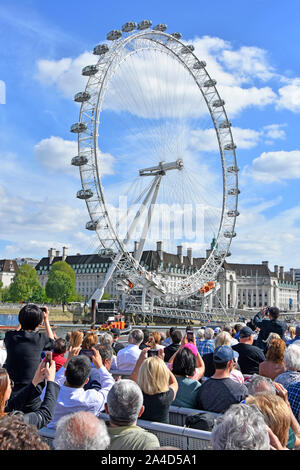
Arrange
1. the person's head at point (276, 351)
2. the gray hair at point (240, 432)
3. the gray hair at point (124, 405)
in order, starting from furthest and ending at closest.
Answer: the person's head at point (276, 351)
the gray hair at point (124, 405)
the gray hair at point (240, 432)

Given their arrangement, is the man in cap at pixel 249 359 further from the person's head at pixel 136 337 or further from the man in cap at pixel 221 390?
the man in cap at pixel 221 390

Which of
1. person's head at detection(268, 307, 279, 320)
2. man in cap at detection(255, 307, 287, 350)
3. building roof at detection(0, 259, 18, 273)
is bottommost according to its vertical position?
man in cap at detection(255, 307, 287, 350)

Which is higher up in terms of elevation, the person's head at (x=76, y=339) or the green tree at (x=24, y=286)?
the green tree at (x=24, y=286)

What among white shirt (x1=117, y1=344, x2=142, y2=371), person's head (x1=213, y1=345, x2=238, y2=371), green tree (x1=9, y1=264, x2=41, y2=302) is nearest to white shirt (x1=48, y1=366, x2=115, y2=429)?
person's head (x1=213, y1=345, x2=238, y2=371)

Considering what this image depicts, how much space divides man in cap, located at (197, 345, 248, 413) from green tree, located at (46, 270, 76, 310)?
305 feet

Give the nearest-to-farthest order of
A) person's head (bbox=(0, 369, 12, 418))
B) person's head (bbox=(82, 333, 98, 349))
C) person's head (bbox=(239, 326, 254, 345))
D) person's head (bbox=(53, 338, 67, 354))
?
person's head (bbox=(0, 369, 12, 418)) → person's head (bbox=(53, 338, 67, 354)) → person's head (bbox=(82, 333, 98, 349)) → person's head (bbox=(239, 326, 254, 345))

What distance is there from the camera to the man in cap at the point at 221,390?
16.8 feet

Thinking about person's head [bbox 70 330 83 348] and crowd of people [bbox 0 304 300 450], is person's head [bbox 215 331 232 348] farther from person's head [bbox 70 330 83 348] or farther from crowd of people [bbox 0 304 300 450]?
person's head [bbox 70 330 83 348]

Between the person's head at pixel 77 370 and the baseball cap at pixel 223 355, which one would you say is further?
the baseball cap at pixel 223 355

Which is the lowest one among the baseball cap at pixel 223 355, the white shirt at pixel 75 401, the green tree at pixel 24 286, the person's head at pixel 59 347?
the white shirt at pixel 75 401

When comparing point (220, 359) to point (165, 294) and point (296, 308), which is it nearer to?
point (165, 294)

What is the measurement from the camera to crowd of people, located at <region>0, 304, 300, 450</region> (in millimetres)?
2793

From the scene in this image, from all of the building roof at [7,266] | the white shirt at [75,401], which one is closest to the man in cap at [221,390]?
the white shirt at [75,401]

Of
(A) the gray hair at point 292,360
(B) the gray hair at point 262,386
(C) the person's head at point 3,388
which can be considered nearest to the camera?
(C) the person's head at point 3,388
